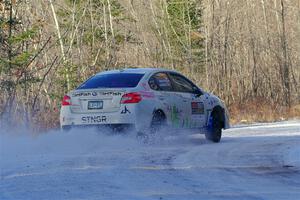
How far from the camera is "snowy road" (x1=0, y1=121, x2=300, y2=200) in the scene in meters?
8.43

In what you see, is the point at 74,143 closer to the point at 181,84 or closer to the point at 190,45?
the point at 181,84

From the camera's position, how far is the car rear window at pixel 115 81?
1450cm

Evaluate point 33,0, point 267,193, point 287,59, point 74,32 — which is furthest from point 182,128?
point 287,59

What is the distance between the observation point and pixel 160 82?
49.9 ft

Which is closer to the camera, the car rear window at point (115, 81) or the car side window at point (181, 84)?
the car rear window at point (115, 81)

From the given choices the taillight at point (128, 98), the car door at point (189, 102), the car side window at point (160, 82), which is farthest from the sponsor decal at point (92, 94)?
the car door at point (189, 102)

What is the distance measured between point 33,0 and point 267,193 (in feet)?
84.2

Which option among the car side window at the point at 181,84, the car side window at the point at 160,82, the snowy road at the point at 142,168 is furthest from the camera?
the car side window at the point at 181,84

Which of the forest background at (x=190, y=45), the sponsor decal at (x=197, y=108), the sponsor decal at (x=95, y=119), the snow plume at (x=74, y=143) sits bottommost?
the snow plume at (x=74, y=143)

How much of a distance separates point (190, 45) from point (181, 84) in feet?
79.8

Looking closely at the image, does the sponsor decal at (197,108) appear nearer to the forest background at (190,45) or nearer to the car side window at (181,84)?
Result: the car side window at (181,84)

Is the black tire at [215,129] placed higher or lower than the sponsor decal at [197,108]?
lower

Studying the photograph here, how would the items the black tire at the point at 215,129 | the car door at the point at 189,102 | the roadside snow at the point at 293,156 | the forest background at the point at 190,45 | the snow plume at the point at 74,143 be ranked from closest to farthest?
1. the roadside snow at the point at 293,156
2. the snow plume at the point at 74,143
3. the car door at the point at 189,102
4. the black tire at the point at 215,129
5. the forest background at the point at 190,45

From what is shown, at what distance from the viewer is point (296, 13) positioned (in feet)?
144
